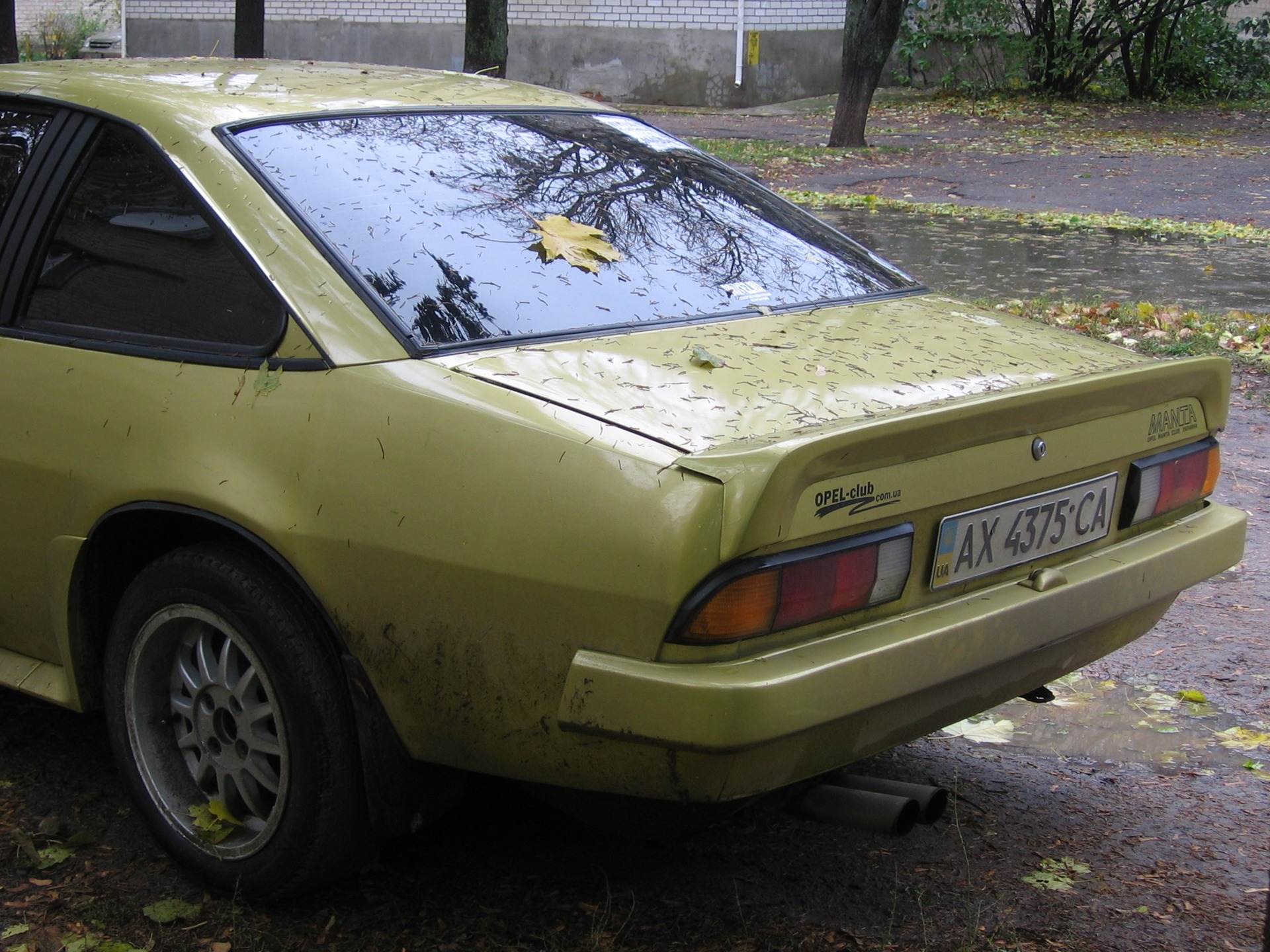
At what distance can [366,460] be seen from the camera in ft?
7.70

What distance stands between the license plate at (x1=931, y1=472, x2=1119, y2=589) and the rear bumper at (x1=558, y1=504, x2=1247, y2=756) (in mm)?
50

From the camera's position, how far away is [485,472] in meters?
2.23

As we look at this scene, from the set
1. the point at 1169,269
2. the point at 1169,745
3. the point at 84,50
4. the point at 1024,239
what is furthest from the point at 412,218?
the point at 84,50

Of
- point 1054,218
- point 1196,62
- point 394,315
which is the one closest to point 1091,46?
point 1196,62

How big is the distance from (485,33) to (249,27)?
3626 millimetres

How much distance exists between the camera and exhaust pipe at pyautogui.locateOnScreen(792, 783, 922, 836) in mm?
2471

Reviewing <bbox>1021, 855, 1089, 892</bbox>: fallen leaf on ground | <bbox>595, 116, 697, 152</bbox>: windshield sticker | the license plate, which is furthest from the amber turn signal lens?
<bbox>595, 116, 697, 152</bbox>: windshield sticker

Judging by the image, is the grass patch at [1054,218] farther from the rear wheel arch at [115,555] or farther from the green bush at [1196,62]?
the green bush at [1196,62]

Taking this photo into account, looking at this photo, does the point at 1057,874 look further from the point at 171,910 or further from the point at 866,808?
the point at 171,910

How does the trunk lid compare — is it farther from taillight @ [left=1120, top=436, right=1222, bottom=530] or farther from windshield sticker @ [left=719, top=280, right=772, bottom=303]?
taillight @ [left=1120, top=436, right=1222, bottom=530]

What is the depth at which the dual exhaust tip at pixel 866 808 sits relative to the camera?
8.11 ft

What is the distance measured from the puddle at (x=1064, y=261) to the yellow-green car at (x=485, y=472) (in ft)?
20.9

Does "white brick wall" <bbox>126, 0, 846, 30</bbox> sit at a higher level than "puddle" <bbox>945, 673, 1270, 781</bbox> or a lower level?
higher

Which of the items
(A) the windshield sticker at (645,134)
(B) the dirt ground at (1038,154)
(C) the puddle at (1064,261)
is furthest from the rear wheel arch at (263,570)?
(B) the dirt ground at (1038,154)
